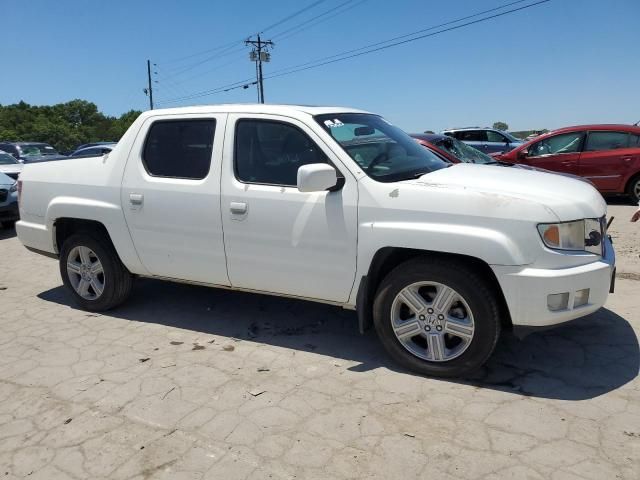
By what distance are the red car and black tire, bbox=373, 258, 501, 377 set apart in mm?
8360

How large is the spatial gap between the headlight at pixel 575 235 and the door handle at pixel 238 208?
2.02 metres

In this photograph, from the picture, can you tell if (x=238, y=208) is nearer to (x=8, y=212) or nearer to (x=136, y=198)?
(x=136, y=198)

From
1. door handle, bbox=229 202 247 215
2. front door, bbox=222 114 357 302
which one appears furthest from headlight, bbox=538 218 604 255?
door handle, bbox=229 202 247 215

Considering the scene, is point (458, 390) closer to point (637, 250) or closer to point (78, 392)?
point (78, 392)

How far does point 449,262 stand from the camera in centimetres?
332

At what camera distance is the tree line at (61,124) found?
239ft

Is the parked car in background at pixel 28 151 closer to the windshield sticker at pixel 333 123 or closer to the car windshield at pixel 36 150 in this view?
the car windshield at pixel 36 150

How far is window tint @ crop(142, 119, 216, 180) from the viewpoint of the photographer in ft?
13.6

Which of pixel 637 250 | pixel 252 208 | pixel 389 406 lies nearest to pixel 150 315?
pixel 252 208

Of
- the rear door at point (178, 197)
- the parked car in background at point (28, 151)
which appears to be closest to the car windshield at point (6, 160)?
the parked car in background at point (28, 151)

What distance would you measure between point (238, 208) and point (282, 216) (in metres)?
0.37

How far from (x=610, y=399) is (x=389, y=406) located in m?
1.33

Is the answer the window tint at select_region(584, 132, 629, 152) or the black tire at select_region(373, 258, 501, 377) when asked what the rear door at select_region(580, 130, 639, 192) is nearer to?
the window tint at select_region(584, 132, 629, 152)

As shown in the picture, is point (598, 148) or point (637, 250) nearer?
point (637, 250)
